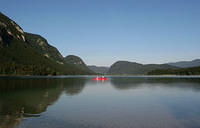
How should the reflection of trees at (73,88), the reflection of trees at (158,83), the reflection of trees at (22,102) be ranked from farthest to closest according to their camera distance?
the reflection of trees at (158,83) → the reflection of trees at (73,88) → the reflection of trees at (22,102)

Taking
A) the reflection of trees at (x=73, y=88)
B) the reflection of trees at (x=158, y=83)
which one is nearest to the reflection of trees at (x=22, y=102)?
the reflection of trees at (x=73, y=88)

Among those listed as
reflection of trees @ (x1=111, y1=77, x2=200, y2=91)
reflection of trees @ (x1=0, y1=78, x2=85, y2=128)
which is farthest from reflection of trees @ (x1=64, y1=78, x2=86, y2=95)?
reflection of trees @ (x1=111, y1=77, x2=200, y2=91)

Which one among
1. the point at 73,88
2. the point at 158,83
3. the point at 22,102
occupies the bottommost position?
the point at 22,102

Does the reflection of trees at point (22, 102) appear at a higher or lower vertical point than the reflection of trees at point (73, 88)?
lower

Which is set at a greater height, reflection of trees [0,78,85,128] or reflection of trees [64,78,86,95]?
reflection of trees [64,78,86,95]

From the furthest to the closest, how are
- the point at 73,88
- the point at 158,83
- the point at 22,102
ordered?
the point at 158,83 → the point at 73,88 → the point at 22,102

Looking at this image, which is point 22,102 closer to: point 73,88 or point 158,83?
point 73,88

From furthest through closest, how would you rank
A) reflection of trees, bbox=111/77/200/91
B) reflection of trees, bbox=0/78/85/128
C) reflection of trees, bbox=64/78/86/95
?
reflection of trees, bbox=111/77/200/91, reflection of trees, bbox=64/78/86/95, reflection of trees, bbox=0/78/85/128

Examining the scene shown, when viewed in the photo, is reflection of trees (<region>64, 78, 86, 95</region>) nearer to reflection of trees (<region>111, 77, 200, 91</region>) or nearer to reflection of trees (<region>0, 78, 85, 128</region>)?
reflection of trees (<region>0, 78, 85, 128</region>)

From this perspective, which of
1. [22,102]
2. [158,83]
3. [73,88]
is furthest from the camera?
[158,83]

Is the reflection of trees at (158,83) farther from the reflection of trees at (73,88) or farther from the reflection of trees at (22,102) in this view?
the reflection of trees at (22,102)

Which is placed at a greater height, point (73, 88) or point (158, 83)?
point (158, 83)

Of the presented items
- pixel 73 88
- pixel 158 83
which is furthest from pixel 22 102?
pixel 158 83

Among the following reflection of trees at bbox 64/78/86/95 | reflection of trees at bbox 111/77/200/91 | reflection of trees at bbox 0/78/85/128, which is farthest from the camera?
reflection of trees at bbox 111/77/200/91
